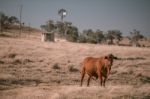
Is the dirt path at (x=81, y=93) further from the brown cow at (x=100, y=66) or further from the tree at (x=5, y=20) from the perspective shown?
the tree at (x=5, y=20)

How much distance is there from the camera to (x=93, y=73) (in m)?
17.0

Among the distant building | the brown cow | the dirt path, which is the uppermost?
the distant building

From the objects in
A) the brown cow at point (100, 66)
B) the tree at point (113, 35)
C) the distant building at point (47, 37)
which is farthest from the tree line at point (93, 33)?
the brown cow at point (100, 66)

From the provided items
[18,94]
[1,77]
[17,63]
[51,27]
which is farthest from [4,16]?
[18,94]

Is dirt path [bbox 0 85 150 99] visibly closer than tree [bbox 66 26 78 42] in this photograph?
Yes

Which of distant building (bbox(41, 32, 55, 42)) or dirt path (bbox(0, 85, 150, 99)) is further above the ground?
distant building (bbox(41, 32, 55, 42))

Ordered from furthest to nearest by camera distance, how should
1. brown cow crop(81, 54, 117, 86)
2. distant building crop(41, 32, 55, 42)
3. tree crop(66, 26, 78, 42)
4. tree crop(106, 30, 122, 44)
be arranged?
tree crop(106, 30, 122, 44) < tree crop(66, 26, 78, 42) < distant building crop(41, 32, 55, 42) < brown cow crop(81, 54, 117, 86)

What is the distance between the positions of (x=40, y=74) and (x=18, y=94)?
10.2 meters

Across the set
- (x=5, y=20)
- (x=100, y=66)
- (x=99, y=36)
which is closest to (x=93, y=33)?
(x=99, y=36)

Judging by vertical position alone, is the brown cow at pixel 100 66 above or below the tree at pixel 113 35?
below

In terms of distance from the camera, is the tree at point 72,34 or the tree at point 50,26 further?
the tree at point 50,26

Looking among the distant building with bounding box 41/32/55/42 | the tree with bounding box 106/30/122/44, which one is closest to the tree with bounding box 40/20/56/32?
the tree with bounding box 106/30/122/44

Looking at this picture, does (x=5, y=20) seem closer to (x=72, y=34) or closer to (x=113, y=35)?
(x=72, y=34)

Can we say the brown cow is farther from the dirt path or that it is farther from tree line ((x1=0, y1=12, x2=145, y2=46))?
tree line ((x1=0, y1=12, x2=145, y2=46))
